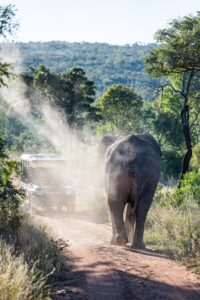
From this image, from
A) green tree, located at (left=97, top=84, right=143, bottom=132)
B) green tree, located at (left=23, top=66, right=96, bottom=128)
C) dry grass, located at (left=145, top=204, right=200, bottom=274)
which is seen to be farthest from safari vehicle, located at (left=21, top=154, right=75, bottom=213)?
green tree, located at (left=97, top=84, right=143, bottom=132)

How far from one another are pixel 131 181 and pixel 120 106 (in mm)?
32140

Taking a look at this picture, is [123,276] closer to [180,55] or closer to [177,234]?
[177,234]

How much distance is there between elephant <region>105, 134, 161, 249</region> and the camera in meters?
12.6

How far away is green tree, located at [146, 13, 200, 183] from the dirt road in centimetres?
825

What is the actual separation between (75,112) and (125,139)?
26409 mm

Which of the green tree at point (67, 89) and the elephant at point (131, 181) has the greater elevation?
the green tree at point (67, 89)

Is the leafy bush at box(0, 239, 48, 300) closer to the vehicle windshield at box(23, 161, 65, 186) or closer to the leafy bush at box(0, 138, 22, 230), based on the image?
the leafy bush at box(0, 138, 22, 230)

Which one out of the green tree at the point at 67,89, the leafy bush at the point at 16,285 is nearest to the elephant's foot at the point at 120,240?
the leafy bush at the point at 16,285

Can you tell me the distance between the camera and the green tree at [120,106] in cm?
4375

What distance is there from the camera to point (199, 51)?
18328 mm

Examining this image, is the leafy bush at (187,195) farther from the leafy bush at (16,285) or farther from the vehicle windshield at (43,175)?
the leafy bush at (16,285)

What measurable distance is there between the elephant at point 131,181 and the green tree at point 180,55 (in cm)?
646

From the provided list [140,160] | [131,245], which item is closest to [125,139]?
[140,160]

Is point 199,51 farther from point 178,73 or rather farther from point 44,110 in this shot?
point 44,110
